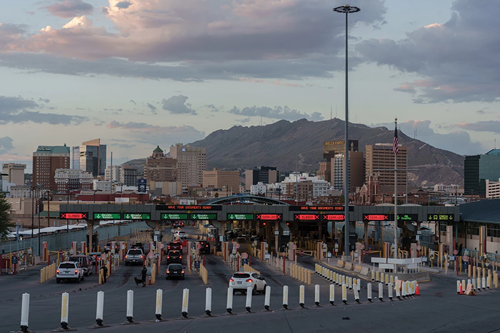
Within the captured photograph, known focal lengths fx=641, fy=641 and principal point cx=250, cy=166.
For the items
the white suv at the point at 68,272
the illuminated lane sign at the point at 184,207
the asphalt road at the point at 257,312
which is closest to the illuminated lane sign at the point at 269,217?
the illuminated lane sign at the point at 184,207

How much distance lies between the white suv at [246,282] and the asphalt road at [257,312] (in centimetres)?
60

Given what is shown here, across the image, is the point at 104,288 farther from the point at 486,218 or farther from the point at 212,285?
the point at 486,218

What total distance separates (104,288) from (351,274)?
1933cm

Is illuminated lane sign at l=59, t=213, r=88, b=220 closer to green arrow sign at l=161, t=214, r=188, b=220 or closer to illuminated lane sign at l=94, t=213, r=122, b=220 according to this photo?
illuminated lane sign at l=94, t=213, r=122, b=220

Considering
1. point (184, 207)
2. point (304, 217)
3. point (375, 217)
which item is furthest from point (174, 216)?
point (375, 217)

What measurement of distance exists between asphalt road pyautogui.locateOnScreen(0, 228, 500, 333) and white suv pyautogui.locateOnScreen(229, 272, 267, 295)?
0.60 metres

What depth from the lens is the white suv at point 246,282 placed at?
109 feet

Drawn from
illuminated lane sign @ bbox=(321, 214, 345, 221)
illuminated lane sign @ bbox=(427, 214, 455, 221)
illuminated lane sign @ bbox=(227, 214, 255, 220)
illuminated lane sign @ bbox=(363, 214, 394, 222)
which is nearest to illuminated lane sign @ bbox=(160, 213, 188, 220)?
illuminated lane sign @ bbox=(227, 214, 255, 220)

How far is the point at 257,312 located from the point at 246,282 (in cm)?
933

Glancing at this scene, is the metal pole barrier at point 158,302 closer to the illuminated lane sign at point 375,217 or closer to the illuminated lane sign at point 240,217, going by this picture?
the illuminated lane sign at point 240,217

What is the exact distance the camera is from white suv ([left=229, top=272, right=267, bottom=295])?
3334 centimetres

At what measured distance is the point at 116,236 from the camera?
11238 centimetres

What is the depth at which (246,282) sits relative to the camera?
3331cm

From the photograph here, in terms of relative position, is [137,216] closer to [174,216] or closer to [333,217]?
[174,216]
